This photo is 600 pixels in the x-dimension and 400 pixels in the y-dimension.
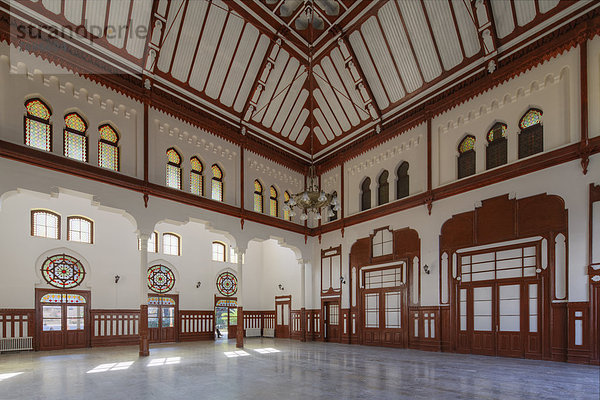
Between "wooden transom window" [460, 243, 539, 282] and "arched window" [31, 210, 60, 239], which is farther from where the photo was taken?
"arched window" [31, 210, 60, 239]

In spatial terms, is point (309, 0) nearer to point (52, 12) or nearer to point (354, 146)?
point (354, 146)

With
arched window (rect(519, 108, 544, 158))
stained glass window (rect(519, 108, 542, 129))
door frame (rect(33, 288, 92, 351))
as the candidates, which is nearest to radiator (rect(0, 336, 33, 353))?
door frame (rect(33, 288, 92, 351))

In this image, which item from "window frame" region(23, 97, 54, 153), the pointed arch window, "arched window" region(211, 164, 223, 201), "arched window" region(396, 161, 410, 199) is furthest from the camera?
"arched window" region(211, 164, 223, 201)

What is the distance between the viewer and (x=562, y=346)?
376 inches

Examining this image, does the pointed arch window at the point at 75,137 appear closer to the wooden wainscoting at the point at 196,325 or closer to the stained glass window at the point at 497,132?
the wooden wainscoting at the point at 196,325

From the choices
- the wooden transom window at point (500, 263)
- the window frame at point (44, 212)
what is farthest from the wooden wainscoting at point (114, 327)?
the wooden transom window at point (500, 263)

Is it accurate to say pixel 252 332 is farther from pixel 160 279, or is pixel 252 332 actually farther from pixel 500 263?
pixel 500 263

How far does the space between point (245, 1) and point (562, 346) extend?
43.9 ft

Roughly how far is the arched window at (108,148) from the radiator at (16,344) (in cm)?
698

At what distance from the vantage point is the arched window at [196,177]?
14222 millimetres

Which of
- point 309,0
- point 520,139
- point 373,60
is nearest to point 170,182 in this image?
point 309,0

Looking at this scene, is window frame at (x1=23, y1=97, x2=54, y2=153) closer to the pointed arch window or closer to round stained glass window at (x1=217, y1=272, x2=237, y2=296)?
the pointed arch window

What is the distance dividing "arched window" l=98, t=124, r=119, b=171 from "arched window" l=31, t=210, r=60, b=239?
4.69 meters

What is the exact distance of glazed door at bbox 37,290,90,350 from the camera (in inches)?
548
